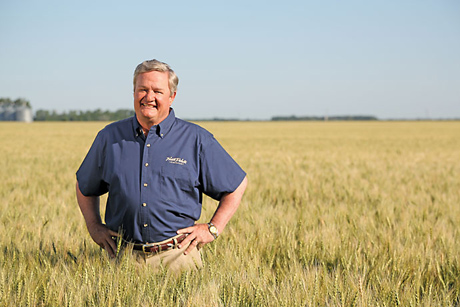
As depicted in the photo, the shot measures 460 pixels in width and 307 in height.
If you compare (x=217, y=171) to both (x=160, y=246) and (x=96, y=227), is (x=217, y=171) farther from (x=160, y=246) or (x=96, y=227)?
(x=96, y=227)

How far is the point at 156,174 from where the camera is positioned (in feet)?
7.59

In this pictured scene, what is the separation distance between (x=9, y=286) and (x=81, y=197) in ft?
2.10

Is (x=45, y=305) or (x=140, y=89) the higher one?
(x=140, y=89)

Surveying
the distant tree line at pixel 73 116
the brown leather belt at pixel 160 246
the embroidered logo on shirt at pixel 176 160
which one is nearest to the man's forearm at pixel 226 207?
the brown leather belt at pixel 160 246

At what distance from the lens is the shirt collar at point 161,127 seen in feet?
7.79

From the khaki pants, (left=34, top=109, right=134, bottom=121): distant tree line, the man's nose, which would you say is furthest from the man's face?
(left=34, top=109, right=134, bottom=121): distant tree line

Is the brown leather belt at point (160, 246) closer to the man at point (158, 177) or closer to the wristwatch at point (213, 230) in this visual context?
the man at point (158, 177)

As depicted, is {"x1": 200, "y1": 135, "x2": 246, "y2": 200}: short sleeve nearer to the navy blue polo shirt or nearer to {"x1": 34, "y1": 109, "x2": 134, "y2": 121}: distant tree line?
the navy blue polo shirt

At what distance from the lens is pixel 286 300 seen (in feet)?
6.00

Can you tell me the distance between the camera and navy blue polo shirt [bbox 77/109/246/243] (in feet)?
7.59

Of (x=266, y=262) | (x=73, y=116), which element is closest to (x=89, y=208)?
(x=266, y=262)

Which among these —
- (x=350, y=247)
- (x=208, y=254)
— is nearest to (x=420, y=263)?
(x=350, y=247)

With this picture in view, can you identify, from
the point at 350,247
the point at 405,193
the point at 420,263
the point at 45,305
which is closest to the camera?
the point at 45,305

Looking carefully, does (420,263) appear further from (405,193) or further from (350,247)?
(405,193)
